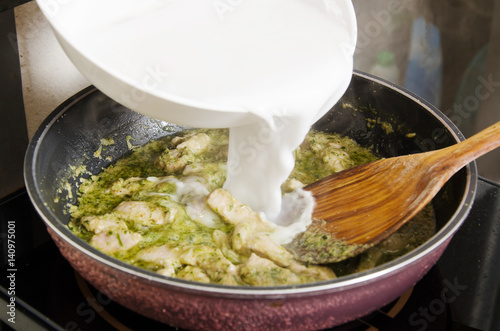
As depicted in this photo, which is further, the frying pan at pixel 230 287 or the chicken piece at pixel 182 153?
the chicken piece at pixel 182 153

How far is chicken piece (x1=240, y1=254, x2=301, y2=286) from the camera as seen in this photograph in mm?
1280

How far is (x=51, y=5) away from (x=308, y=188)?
85cm

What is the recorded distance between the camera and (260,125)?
A: 1324 mm

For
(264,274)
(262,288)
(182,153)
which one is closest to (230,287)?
(262,288)

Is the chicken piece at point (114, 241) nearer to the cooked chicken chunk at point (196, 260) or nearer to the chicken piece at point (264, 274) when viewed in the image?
the cooked chicken chunk at point (196, 260)

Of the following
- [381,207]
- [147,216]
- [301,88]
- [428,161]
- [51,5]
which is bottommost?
[147,216]

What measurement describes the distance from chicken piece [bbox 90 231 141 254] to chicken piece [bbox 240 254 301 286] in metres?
0.32

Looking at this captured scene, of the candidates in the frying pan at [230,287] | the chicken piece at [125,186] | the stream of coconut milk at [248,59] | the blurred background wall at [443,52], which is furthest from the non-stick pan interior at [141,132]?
the blurred background wall at [443,52]

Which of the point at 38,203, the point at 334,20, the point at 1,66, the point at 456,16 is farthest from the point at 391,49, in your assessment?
the point at 38,203

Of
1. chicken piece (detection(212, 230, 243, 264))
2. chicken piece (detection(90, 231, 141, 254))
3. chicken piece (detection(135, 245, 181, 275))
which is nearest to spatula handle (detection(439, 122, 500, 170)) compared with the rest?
chicken piece (detection(212, 230, 243, 264))

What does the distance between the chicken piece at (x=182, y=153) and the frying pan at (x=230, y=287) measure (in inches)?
5.6

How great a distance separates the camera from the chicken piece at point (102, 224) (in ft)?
4.80

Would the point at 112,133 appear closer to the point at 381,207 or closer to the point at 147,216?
the point at 147,216

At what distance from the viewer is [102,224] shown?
147 cm
